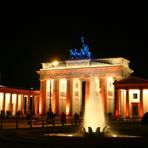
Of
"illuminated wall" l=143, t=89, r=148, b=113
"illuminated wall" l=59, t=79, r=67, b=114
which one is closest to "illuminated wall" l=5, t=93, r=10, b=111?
"illuminated wall" l=59, t=79, r=67, b=114

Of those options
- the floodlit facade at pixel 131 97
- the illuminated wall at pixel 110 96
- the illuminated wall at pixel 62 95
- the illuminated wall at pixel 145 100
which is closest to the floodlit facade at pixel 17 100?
the illuminated wall at pixel 62 95

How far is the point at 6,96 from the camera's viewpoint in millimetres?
98438

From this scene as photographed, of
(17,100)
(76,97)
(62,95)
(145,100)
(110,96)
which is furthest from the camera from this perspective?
(17,100)

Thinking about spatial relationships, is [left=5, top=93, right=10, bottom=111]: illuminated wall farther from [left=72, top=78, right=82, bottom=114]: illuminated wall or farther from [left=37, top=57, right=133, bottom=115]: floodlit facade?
[left=72, top=78, right=82, bottom=114]: illuminated wall

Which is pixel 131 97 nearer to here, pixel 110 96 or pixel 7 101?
pixel 110 96

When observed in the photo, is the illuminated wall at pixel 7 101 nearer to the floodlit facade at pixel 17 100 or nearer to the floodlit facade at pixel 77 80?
the floodlit facade at pixel 17 100

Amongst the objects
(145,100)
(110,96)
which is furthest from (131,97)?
(110,96)

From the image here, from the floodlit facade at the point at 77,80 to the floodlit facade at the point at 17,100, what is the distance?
21.7 ft

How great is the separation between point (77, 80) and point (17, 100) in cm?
1818

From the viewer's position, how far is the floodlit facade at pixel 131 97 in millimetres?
80125

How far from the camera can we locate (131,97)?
85.0m

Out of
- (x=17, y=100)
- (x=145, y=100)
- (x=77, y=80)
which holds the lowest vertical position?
(x=145, y=100)

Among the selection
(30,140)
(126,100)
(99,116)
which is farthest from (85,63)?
(30,140)

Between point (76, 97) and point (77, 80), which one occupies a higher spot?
point (77, 80)
